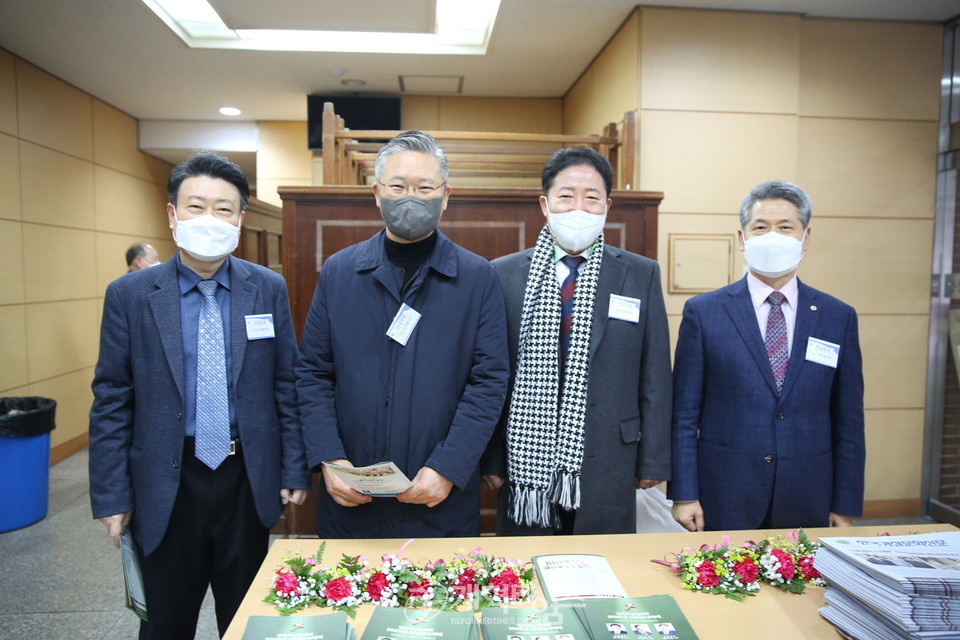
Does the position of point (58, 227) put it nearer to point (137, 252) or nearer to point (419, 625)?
point (137, 252)

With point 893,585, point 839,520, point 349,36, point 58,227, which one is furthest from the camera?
point 58,227

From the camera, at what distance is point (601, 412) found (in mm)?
1748

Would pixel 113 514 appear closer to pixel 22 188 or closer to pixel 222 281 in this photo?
pixel 222 281

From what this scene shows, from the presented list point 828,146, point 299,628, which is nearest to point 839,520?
point 299,628

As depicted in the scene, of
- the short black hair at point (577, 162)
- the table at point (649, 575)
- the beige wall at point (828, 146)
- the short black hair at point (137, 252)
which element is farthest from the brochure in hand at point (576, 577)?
the short black hair at point (137, 252)

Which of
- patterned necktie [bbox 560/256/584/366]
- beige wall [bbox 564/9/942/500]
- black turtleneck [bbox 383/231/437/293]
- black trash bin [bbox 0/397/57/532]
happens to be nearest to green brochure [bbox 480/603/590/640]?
patterned necktie [bbox 560/256/584/366]

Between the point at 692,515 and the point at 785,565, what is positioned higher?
the point at 785,565

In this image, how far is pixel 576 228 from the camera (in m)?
1.77

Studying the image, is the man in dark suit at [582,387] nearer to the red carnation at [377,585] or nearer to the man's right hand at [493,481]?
the man's right hand at [493,481]

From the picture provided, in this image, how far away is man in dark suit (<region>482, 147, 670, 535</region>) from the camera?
1.73 metres

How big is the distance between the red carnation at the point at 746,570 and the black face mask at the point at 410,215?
111cm

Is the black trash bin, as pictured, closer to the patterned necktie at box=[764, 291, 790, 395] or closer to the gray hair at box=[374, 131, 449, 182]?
the gray hair at box=[374, 131, 449, 182]

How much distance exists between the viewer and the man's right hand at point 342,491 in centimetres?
156

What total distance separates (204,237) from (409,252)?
0.57m
